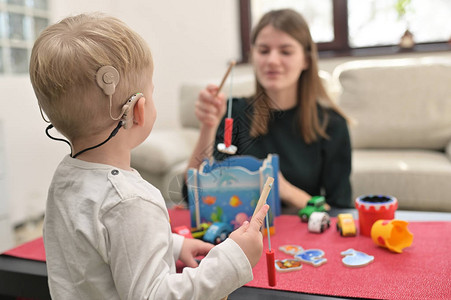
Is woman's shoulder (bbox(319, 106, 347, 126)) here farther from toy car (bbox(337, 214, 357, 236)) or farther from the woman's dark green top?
toy car (bbox(337, 214, 357, 236))

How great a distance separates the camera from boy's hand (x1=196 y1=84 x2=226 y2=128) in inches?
44.9

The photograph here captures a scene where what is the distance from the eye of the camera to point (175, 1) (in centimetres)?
370

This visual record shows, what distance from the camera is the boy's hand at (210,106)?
114cm

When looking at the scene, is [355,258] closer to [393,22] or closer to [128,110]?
[128,110]

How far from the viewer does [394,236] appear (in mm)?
848

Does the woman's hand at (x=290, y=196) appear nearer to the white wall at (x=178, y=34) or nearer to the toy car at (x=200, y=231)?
the toy car at (x=200, y=231)

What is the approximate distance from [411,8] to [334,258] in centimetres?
276

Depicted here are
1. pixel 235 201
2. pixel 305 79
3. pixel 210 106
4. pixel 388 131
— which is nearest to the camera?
pixel 235 201

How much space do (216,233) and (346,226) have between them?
10.5 inches

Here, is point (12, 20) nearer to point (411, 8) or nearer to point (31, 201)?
point (31, 201)

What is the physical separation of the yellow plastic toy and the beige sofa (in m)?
1.24

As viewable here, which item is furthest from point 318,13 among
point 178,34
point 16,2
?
point 16,2

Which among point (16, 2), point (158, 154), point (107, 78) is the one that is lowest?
point (158, 154)

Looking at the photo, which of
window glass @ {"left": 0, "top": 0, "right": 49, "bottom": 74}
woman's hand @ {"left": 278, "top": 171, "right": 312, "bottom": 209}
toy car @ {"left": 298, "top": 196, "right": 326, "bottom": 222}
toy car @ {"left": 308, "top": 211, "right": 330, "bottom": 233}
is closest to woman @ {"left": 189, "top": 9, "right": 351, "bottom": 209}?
woman's hand @ {"left": 278, "top": 171, "right": 312, "bottom": 209}
